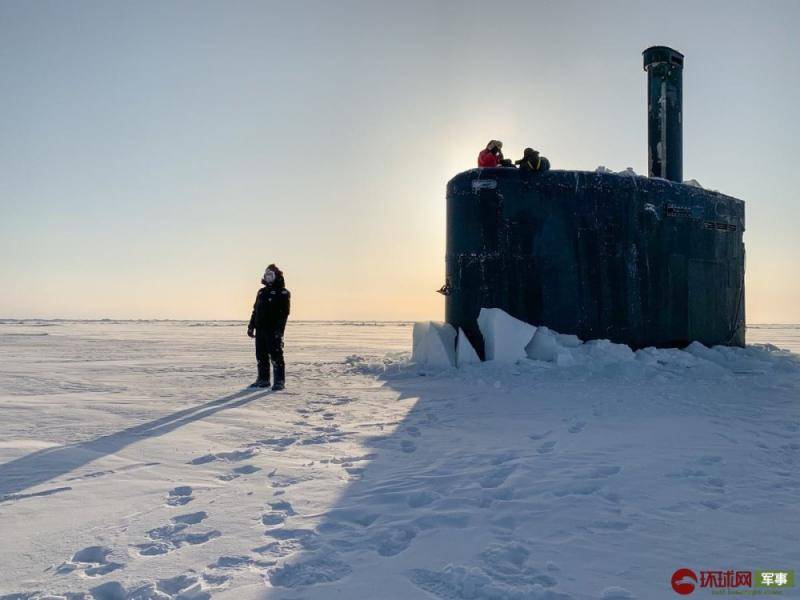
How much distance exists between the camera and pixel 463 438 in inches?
178

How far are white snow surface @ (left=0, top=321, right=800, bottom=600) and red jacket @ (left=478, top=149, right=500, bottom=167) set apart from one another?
4006 millimetres

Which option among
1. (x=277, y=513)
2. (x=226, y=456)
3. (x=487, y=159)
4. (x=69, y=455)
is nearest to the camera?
(x=277, y=513)

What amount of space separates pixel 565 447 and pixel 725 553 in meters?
1.76

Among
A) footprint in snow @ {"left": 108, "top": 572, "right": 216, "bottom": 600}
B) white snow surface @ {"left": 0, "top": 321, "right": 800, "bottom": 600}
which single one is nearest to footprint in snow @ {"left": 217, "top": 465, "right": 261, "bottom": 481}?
white snow surface @ {"left": 0, "top": 321, "right": 800, "bottom": 600}

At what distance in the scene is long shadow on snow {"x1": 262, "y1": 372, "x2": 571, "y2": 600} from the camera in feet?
7.07

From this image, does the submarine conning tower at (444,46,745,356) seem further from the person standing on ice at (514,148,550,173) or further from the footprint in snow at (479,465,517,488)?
the footprint in snow at (479,465,517,488)

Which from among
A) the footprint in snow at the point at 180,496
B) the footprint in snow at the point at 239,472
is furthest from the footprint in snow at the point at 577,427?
the footprint in snow at the point at 180,496

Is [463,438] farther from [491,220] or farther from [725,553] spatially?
[491,220]

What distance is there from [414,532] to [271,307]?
18.0ft

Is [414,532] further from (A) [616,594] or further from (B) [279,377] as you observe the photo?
(B) [279,377]

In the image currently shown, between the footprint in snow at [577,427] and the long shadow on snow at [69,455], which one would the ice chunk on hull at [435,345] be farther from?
the long shadow on snow at [69,455]

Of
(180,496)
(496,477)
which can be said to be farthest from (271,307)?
(496,477)

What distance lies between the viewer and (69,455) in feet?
12.9

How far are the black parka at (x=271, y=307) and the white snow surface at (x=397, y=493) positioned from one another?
4.73 feet
